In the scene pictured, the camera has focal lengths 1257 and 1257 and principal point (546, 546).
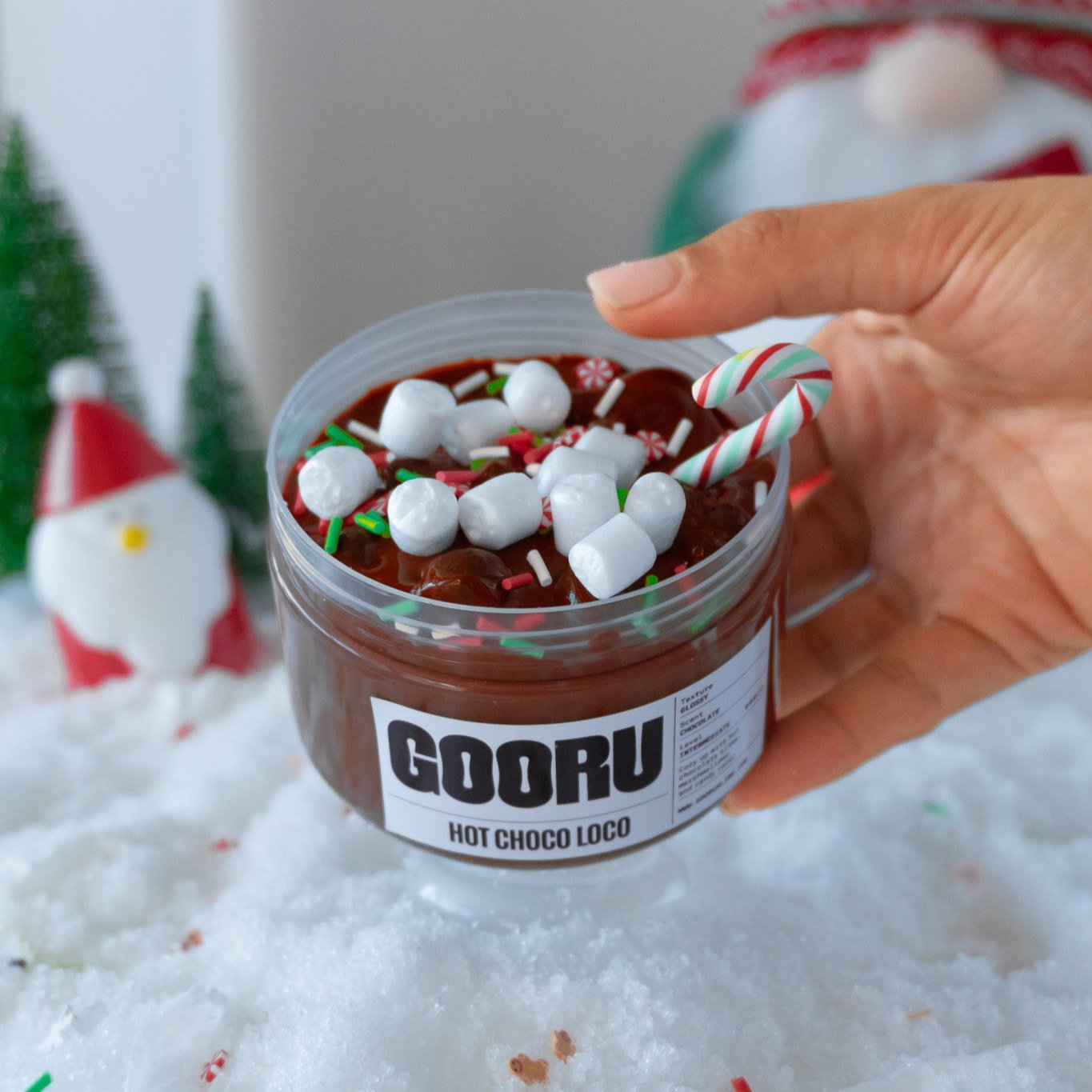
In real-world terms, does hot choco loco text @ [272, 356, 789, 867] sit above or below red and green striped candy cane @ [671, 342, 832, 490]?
below

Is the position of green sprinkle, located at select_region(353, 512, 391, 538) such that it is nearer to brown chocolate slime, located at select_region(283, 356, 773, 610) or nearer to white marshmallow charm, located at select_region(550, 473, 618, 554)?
brown chocolate slime, located at select_region(283, 356, 773, 610)

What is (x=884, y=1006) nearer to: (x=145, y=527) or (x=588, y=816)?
(x=588, y=816)

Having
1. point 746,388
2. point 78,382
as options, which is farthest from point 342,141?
point 746,388

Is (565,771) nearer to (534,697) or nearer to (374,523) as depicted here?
(534,697)

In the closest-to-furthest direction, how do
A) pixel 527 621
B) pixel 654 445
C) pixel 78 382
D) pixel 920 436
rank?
pixel 527 621 → pixel 654 445 → pixel 920 436 → pixel 78 382

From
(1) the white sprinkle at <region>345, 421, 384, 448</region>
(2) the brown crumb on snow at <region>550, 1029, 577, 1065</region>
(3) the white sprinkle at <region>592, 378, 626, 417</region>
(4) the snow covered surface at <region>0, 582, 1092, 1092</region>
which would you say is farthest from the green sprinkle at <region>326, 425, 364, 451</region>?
(2) the brown crumb on snow at <region>550, 1029, 577, 1065</region>

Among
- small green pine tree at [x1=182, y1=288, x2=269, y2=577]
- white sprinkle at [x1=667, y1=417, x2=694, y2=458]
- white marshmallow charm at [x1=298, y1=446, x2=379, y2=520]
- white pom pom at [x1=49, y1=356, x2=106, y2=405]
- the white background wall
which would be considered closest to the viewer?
white marshmallow charm at [x1=298, y1=446, x2=379, y2=520]
